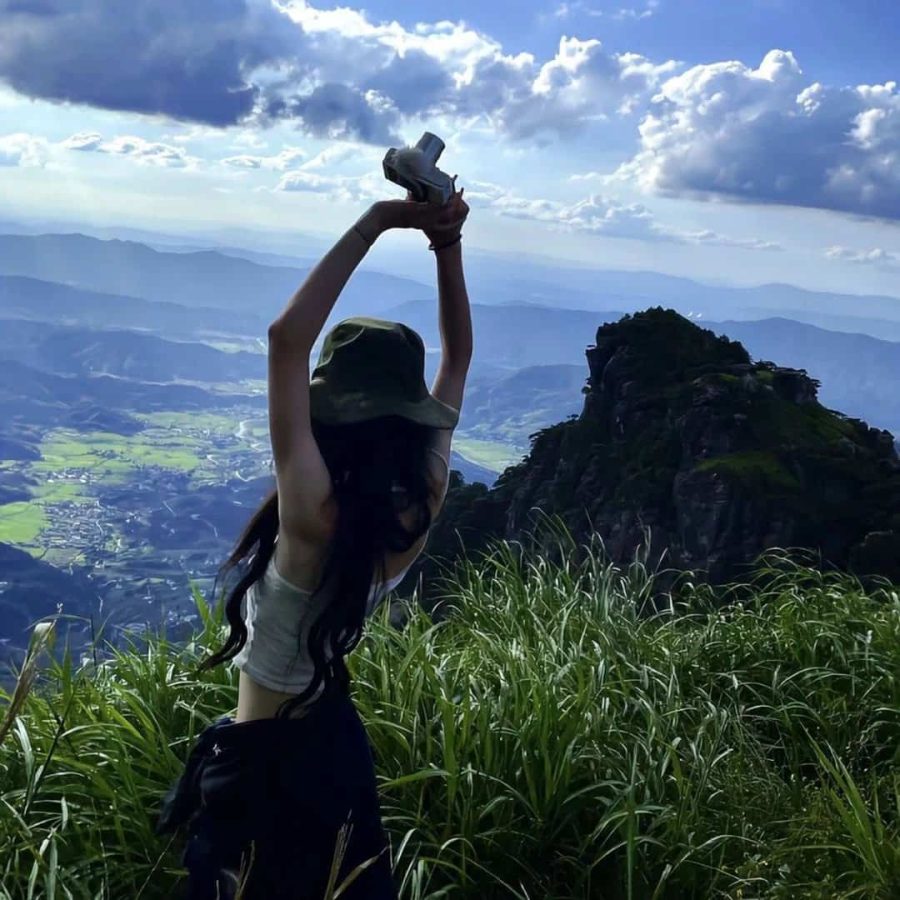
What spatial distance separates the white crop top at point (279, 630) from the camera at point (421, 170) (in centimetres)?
84

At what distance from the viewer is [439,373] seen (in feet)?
9.18

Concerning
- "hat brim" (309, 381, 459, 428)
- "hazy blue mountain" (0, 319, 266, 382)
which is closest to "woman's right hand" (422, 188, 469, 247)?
"hat brim" (309, 381, 459, 428)

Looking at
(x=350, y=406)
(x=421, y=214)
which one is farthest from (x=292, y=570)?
→ (x=421, y=214)

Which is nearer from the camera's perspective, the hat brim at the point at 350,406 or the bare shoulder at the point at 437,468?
the hat brim at the point at 350,406

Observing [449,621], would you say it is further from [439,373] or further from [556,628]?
[439,373]

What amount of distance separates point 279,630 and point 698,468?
2109cm

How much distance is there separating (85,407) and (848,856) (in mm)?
139368

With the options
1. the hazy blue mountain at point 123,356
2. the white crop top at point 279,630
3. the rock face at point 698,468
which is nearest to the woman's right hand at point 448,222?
the white crop top at point 279,630

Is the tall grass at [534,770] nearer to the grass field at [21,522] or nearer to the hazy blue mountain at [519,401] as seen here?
the grass field at [21,522]

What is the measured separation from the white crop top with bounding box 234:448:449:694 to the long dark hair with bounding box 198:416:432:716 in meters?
0.02

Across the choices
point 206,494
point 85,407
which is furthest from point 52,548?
point 85,407

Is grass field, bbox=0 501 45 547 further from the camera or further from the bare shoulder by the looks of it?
the camera

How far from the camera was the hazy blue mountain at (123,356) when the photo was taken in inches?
6511

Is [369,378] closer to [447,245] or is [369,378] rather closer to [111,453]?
[447,245]
